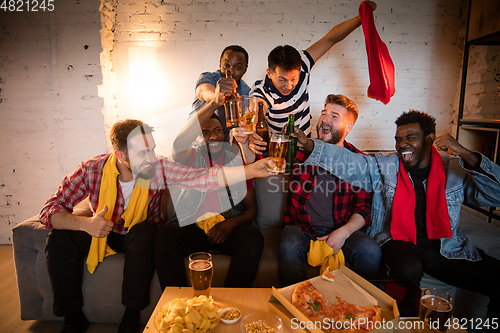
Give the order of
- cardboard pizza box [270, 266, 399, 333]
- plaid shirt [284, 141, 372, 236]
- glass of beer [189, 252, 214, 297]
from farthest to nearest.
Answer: plaid shirt [284, 141, 372, 236], glass of beer [189, 252, 214, 297], cardboard pizza box [270, 266, 399, 333]

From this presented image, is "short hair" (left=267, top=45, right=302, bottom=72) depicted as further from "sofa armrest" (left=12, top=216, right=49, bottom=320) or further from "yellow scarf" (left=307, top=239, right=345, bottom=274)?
"sofa armrest" (left=12, top=216, right=49, bottom=320)

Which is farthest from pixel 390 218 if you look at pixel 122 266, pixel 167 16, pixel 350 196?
pixel 167 16

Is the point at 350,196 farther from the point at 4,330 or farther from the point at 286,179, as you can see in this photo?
the point at 4,330

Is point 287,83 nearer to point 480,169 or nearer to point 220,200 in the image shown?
point 220,200

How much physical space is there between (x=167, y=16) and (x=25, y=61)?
1354mm

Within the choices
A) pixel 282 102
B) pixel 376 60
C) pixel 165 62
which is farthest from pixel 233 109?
pixel 165 62

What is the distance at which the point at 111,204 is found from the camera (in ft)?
5.64

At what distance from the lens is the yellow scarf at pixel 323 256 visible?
163cm

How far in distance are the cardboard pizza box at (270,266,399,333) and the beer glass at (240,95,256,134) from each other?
82 cm

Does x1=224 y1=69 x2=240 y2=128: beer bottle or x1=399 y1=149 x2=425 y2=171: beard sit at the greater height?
x1=224 y1=69 x2=240 y2=128: beer bottle

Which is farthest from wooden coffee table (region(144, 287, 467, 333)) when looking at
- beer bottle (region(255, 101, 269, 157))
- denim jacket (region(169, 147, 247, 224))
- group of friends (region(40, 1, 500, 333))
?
beer bottle (region(255, 101, 269, 157))

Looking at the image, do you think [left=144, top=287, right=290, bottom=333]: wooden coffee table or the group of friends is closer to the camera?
[left=144, top=287, right=290, bottom=333]: wooden coffee table

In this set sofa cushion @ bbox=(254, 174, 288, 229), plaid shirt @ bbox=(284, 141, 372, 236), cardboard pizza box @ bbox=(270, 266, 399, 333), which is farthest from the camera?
sofa cushion @ bbox=(254, 174, 288, 229)

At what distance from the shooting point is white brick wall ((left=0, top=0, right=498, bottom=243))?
273 centimetres
